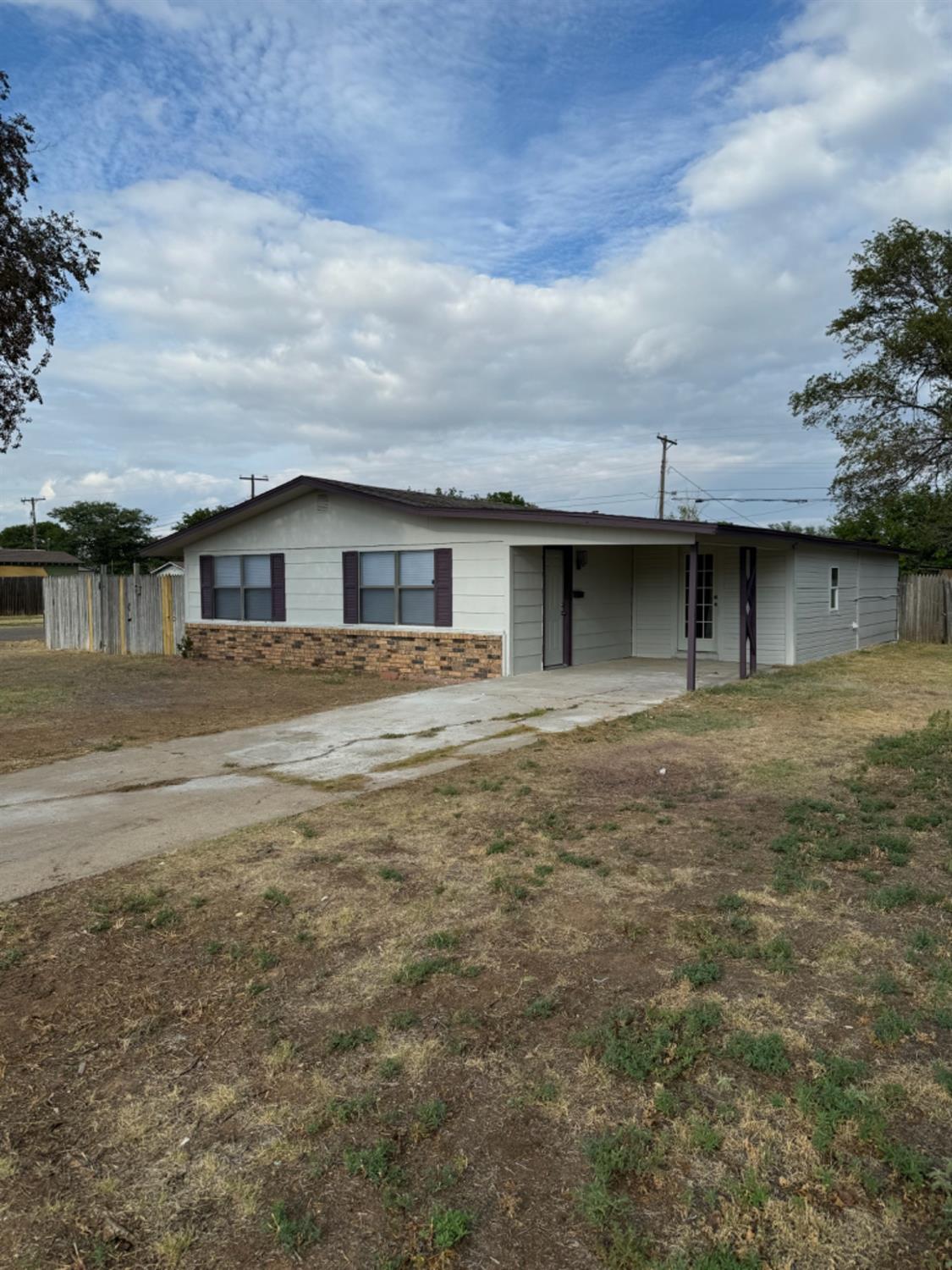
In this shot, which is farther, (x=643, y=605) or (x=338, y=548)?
(x=643, y=605)

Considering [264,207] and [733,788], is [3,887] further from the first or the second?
[264,207]

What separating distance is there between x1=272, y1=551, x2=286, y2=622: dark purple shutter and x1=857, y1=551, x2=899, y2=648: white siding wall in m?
12.4

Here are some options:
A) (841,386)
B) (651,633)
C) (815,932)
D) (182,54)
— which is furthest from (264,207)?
(841,386)

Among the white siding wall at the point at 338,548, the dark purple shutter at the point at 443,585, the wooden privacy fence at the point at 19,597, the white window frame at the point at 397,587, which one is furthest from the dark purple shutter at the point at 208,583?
the wooden privacy fence at the point at 19,597

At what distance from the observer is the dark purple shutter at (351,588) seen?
15.2m

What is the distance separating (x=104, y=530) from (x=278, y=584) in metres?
46.4

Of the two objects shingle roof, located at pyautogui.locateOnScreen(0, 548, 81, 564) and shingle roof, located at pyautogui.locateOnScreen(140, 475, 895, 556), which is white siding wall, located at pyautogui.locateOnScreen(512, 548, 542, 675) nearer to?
shingle roof, located at pyautogui.locateOnScreen(140, 475, 895, 556)

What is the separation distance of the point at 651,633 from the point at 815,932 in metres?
13.4

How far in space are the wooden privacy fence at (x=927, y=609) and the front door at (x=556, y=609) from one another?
38.3ft

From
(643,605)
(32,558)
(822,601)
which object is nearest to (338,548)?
(643,605)

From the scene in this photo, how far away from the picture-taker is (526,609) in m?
13.9

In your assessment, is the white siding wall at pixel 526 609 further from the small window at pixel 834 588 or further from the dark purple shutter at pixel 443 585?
the small window at pixel 834 588

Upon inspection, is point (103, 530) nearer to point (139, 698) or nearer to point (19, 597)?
point (19, 597)

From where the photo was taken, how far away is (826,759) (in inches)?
297
